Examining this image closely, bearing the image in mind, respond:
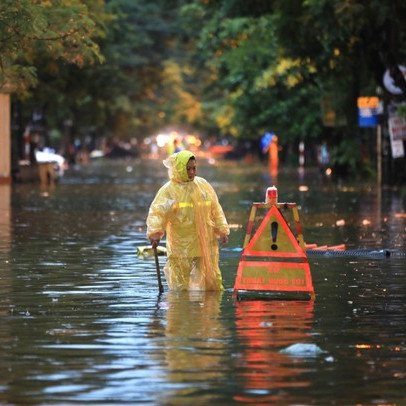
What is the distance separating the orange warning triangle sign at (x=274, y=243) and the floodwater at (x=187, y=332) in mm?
487

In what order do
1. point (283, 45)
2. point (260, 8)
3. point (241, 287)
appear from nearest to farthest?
point (241, 287) → point (283, 45) → point (260, 8)

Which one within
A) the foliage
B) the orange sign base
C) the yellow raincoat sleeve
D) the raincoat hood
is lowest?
the orange sign base

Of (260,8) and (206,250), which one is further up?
(260,8)

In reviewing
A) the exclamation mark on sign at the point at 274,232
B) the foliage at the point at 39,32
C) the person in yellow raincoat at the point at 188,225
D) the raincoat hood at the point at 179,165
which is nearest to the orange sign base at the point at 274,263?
the exclamation mark on sign at the point at 274,232

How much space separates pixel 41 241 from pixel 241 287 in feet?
30.1

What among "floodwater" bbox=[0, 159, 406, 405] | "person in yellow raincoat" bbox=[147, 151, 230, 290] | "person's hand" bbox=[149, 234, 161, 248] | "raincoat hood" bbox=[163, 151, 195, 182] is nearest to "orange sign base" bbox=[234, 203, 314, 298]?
"floodwater" bbox=[0, 159, 406, 405]

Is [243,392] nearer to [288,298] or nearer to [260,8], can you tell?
[288,298]

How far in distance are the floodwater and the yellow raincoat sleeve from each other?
26.7 inches

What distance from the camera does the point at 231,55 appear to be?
5906 cm

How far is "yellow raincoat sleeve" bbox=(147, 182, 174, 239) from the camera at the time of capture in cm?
1574

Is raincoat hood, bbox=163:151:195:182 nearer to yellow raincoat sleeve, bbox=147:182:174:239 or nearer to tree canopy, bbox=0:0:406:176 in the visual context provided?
yellow raincoat sleeve, bbox=147:182:174:239

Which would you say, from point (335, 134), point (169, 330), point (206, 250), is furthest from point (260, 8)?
point (169, 330)

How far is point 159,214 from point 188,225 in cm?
34

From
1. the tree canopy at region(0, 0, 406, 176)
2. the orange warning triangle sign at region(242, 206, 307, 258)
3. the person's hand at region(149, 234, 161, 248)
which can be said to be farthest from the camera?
the tree canopy at region(0, 0, 406, 176)
